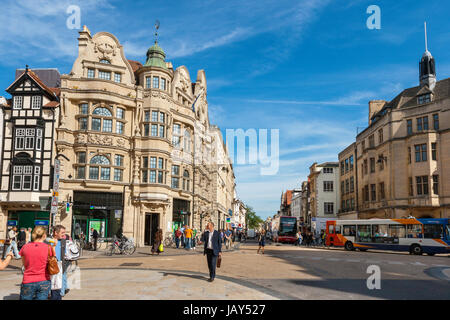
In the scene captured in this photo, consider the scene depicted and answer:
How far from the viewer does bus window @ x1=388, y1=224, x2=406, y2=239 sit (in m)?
32.1

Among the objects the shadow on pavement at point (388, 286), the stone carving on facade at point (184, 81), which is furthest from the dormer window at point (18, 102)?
the shadow on pavement at point (388, 286)

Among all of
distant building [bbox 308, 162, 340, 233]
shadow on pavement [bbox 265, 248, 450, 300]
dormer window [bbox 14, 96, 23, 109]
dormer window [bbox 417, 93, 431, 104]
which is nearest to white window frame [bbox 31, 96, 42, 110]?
dormer window [bbox 14, 96, 23, 109]

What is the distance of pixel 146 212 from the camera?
33.7 m

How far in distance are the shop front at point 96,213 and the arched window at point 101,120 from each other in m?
5.32

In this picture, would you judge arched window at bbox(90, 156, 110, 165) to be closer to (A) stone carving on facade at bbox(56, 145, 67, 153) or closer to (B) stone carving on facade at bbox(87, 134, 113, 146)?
(B) stone carving on facade at bbox(87, 134, 113, 146)

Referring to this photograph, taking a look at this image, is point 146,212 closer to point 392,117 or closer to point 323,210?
point 392,117

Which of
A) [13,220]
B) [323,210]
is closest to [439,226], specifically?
[13,220]

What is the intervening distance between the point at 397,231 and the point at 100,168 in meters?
24.7

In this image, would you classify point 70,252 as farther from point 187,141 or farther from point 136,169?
point 187,141

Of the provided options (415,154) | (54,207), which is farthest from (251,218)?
(54,207)

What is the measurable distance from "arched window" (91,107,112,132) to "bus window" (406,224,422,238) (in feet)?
83.9

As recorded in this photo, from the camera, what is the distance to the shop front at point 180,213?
3728 cm

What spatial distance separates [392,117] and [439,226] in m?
17.6

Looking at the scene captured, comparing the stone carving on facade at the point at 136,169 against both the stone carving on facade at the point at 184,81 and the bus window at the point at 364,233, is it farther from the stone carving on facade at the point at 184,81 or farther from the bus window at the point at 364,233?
the bus window at the point at 364,233
